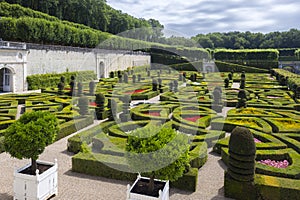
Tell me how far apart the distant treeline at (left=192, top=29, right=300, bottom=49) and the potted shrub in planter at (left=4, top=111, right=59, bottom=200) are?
7992 centimetres

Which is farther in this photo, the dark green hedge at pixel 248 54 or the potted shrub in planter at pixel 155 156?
the dark green hedge at pixel 248 54

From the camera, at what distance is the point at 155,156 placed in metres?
5.56

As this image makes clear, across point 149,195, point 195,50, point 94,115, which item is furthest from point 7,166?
point 195,50

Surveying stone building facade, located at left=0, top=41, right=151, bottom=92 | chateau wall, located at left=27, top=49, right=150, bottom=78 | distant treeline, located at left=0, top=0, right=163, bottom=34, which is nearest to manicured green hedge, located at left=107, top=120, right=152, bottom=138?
stone building facade, located at left=0, top=41, right=151, bottom=92

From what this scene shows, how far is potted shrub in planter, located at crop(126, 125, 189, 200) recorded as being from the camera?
18.4 ft

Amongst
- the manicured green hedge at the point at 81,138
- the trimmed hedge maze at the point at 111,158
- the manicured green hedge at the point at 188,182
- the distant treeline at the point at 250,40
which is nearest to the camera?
the manicured green hedge at the point at 188,182

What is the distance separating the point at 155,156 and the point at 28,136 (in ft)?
9.83

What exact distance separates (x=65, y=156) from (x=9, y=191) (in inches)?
105

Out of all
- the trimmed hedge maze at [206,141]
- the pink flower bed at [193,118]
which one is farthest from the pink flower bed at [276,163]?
the pink flower bed at [193,118]

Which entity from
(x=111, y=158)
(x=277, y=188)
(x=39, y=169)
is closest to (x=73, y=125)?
(x=111, y=158)

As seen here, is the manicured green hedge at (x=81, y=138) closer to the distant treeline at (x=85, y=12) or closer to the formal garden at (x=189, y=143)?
the formal garden at (x=189, y=143)

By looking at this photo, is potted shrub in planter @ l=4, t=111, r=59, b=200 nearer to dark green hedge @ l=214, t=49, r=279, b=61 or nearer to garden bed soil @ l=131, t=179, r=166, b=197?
garden bed soil @ l=131, t=179, r=166, b=197

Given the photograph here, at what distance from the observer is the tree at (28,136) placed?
6230mm

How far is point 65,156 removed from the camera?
9.49 meters
